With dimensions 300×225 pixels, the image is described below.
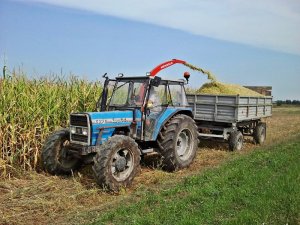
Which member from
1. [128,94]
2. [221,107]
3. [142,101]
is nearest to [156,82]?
[142,101]

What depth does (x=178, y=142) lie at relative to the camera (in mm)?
8852

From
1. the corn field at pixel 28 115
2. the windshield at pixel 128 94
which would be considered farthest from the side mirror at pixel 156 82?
the corn field at pixel 28 115

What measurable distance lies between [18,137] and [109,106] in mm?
2120

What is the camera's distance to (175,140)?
8203 mm

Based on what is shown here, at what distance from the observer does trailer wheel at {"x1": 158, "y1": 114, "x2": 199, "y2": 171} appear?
8117mm

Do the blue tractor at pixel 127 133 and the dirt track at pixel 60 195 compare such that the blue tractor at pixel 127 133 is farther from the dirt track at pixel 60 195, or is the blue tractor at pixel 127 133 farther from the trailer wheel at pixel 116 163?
the dirt track at pixel 60 195

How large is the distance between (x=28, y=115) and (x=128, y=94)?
2.34m

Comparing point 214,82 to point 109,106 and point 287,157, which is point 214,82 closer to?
point 287,157

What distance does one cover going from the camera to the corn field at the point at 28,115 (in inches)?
313

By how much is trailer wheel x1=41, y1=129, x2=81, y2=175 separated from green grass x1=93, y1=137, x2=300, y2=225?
2074mm

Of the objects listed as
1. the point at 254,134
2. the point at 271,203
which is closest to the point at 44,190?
the point at 271,203

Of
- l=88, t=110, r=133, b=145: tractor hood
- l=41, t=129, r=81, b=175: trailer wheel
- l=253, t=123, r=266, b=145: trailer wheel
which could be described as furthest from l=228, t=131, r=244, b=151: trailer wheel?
l=41, t=129, r=81, b=175: trailer wheel

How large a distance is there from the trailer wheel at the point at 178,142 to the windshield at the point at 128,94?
3.10 feet

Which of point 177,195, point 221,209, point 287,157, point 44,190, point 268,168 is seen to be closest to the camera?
point 221,209
